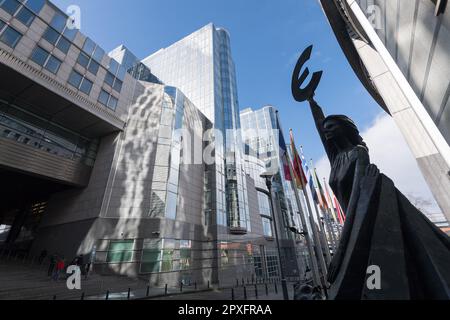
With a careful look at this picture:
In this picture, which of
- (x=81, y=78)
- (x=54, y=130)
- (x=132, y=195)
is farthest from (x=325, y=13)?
(x=54, y=130)

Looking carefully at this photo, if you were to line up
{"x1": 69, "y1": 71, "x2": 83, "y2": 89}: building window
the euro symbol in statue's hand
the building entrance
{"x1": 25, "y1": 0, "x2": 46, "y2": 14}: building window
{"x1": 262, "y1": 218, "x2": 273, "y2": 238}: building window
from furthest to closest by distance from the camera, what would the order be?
1. {"x1": 262, "y1": 218, "x2": 273, "y2": 238}: building window
2. the building entrance
3. {"x1": 69, "y1": 71, "x2": 83, "y2": 89}: building window
4. {"x1": 25, "y1": 0, "x2": 46, "y2": 14}: building window
5. the euro symbol in statue's hand

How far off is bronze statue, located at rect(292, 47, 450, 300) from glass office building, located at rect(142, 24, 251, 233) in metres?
27.1

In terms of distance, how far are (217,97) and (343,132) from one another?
4023 cm

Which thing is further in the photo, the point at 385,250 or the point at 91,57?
the point at 91,57

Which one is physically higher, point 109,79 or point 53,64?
point 109,79

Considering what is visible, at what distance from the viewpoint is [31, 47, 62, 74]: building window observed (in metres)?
19.9

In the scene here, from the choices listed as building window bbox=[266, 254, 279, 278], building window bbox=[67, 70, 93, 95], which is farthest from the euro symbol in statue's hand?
building window bbox=[266, 254, 279, 278]

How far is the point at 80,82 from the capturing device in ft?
76.9

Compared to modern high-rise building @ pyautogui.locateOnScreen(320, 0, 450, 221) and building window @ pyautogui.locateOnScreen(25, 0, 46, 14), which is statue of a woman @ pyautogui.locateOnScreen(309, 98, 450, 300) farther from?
building window @ pyautogui.locateOnScreen(25, 0, 46, 14)

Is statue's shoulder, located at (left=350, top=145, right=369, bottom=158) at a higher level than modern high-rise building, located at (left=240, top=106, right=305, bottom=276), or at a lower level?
lower

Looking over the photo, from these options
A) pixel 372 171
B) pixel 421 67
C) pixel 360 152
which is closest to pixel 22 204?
pixel 360 152

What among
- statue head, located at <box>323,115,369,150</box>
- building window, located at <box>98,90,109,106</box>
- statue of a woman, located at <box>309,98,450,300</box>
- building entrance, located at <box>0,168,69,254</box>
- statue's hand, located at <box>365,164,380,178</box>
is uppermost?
building window, located at <box>98,90,109,106</box>

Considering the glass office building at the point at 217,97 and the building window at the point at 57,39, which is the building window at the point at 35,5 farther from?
the glass office building at the point at 217,97

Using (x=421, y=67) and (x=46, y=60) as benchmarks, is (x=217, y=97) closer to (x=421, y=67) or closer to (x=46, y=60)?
(x=46, y=60)
